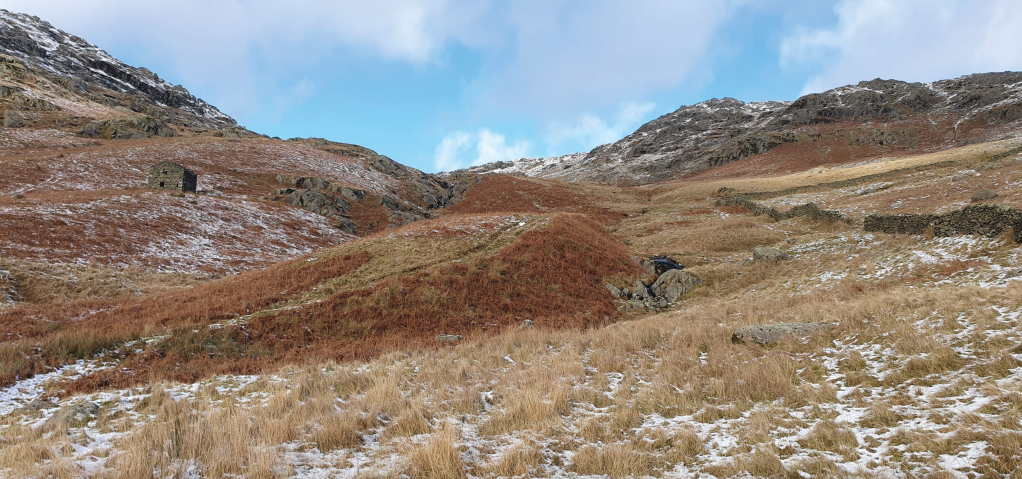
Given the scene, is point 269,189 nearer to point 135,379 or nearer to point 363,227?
point 363,227

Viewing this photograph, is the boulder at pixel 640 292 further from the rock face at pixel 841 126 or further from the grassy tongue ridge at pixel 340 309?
Answer: the rock face at pixel 841 126

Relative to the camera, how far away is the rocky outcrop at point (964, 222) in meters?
15.9

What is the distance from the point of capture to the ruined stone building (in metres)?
43.8

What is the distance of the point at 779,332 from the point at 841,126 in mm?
137406

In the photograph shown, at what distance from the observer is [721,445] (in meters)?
6.30

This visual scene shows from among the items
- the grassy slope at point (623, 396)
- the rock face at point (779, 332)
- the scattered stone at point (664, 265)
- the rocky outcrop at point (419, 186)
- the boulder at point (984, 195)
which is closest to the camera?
the grassy slope at point (623, 396)

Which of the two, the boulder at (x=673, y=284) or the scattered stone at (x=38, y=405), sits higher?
the scattered stone at (x=38, y=405)

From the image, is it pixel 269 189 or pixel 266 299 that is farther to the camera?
pixel 269 189

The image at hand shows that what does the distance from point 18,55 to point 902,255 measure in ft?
624

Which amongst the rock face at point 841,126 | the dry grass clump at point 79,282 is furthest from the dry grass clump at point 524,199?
the rock face at point 841,126

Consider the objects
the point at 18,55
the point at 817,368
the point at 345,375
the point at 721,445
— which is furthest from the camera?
the point at 18,55

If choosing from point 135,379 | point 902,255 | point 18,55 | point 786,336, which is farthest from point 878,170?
point 18,55

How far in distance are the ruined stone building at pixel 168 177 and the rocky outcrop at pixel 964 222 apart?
6007 centimetres

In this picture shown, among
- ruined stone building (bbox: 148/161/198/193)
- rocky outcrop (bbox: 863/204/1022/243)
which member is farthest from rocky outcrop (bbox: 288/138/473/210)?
rocky outcrop (bbox: 863/204/1022/243)
